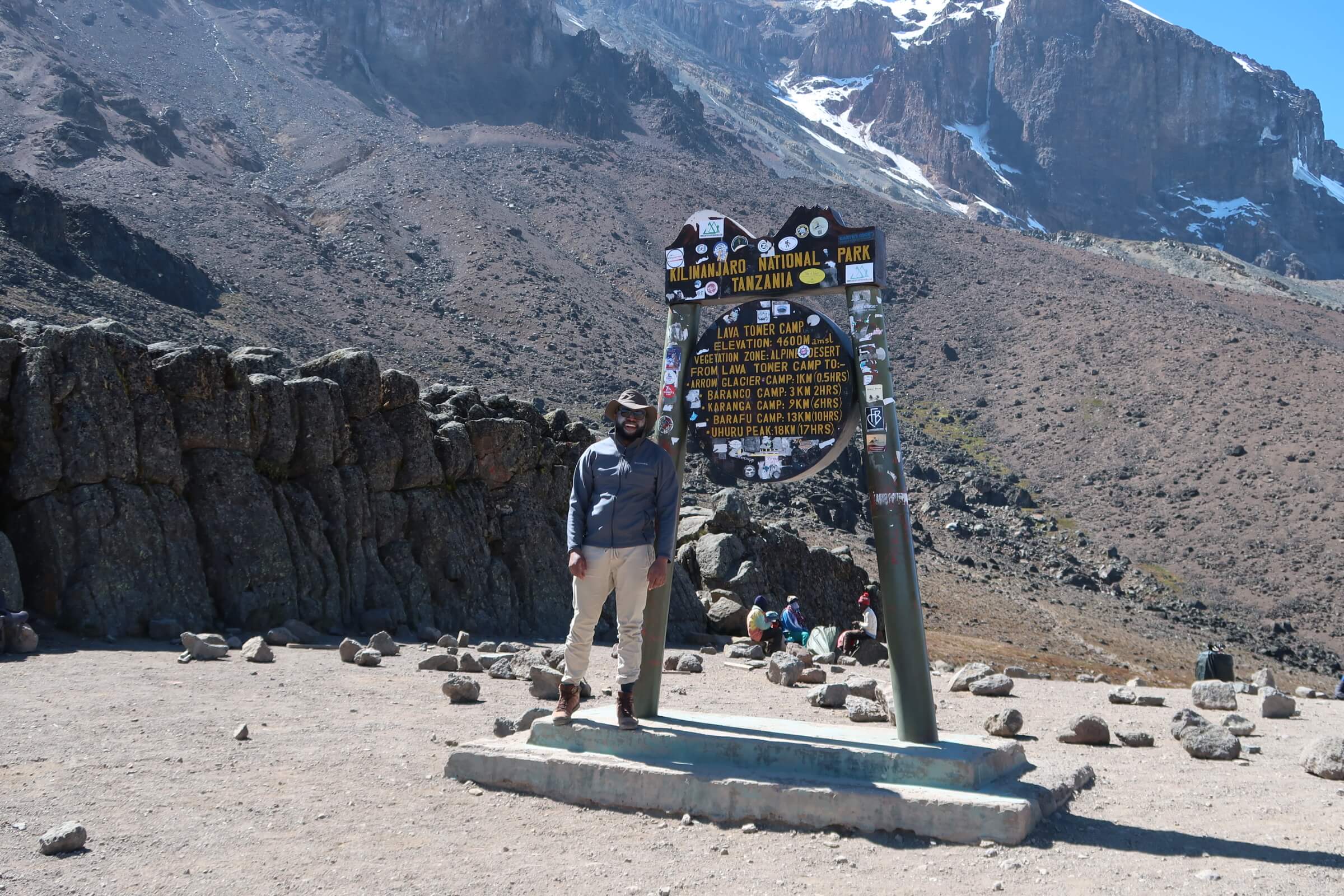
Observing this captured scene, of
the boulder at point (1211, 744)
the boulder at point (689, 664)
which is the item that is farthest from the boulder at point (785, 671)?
the boulder at point (1211, 744)

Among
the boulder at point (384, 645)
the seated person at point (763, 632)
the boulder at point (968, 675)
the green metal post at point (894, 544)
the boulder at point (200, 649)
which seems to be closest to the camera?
the green metal post at point (894, 544)

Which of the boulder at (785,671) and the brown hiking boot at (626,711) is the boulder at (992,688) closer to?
the boulder at (785,671)

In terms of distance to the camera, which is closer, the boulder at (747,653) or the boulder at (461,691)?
the boulder at (461,691)

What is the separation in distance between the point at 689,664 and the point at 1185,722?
229 inches

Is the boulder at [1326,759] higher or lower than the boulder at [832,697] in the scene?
higher

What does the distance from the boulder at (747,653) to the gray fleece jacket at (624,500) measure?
880cm

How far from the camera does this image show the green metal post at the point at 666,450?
7.83 meters

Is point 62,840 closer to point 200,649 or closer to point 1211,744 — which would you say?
point 200,649

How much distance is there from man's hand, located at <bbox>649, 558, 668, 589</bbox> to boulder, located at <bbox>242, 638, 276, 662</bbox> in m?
5.98

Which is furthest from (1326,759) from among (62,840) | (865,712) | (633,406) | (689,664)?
(62,840)

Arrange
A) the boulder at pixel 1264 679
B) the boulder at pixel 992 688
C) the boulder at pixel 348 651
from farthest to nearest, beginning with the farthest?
the boulder at pixel 1264 679 < the boulder at pixel 992 688 < the boulder at pixel 348 651

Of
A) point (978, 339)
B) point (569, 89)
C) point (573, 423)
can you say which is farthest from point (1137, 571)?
point (569, 89)

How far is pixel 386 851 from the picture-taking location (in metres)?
5.84

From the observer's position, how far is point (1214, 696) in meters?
11.9
